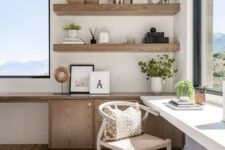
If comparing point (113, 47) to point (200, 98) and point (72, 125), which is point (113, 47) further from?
point (200, 98)

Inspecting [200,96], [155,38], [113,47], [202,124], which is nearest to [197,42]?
[155,38]

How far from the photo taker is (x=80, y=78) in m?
3.86

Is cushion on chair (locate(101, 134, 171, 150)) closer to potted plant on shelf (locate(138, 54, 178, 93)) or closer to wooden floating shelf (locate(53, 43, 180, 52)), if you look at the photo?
potted plant on shelf (locate(138, 54, 178, 93))

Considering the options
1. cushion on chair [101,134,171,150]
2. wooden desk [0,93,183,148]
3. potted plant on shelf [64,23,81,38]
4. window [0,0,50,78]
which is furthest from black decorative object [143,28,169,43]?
cushion on chair [101,134,171,150]

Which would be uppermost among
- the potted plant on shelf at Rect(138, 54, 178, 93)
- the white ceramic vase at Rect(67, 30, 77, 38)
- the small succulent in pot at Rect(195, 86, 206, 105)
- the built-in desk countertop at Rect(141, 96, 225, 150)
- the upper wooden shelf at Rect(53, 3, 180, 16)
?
the upper wooden shelf at Rect(53, 3, 180, 16)

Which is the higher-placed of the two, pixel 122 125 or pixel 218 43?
pixel 218 43

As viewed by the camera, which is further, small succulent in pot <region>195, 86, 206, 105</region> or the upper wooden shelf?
the upper wooden shelf

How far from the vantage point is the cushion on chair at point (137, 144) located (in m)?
2.30

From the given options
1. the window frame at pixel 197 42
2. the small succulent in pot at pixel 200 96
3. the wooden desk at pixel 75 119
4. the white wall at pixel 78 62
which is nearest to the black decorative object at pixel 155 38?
the white wall at pixel 78 62

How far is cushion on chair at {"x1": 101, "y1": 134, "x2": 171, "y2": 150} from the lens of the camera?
7.55ft

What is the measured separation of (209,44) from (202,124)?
1.58 m

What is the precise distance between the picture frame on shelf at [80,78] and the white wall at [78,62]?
3.9 inches

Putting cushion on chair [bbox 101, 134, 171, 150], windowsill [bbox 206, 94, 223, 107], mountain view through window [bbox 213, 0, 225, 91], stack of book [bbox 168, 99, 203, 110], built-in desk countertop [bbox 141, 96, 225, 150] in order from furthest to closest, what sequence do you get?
mountain view through window [bbox 213, 0, 225, 91] → windowsill [bbox 206, 94, 223, 107] → stack of book [bbox 168, 99, 203, 110] → cushion on chair [bbox 101, 134, 171, 150] → built-in desk countertop [bbox 141, 96, 225, 150]

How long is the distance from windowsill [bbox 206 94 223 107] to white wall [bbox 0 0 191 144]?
41.4 inches
